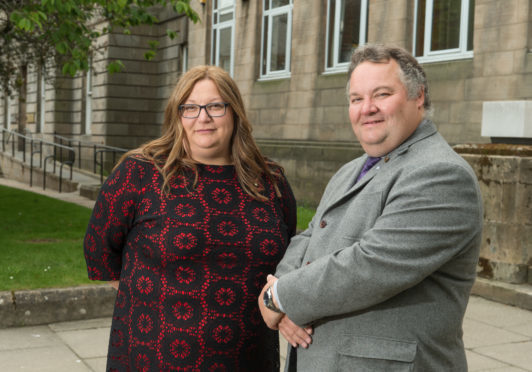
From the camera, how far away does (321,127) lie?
15219 mm

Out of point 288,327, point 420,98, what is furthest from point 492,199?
point 288,327

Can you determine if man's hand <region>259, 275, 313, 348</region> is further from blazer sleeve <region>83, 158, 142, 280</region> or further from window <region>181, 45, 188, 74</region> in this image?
window <region>181, 45, 188, 74</region>

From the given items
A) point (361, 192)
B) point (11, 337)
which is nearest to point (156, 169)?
point (361, 192)

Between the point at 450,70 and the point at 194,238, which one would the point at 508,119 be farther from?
the point at 194,238

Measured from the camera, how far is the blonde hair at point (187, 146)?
3131 mm

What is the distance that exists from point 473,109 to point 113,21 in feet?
20.3

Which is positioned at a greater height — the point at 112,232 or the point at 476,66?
the point at 476,66

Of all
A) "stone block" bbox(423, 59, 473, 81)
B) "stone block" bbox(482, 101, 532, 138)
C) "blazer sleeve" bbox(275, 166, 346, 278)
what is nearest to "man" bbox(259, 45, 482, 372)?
"blazer sleeve" bbox(275, 166, 346, 278)

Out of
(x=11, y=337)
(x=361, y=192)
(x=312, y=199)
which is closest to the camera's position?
(x=361, y=192)

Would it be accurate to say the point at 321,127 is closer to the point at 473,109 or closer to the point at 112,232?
the point at 473,109

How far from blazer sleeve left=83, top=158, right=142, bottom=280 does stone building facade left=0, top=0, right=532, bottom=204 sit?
896cm

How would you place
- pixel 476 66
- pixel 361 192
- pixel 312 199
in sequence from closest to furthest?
pixel 361 192
pixel 476 66
pixel 312 199

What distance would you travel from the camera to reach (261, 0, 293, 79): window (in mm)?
16719

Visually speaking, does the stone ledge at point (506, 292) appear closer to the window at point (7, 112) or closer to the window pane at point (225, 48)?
the window pane at point (225, 48)
